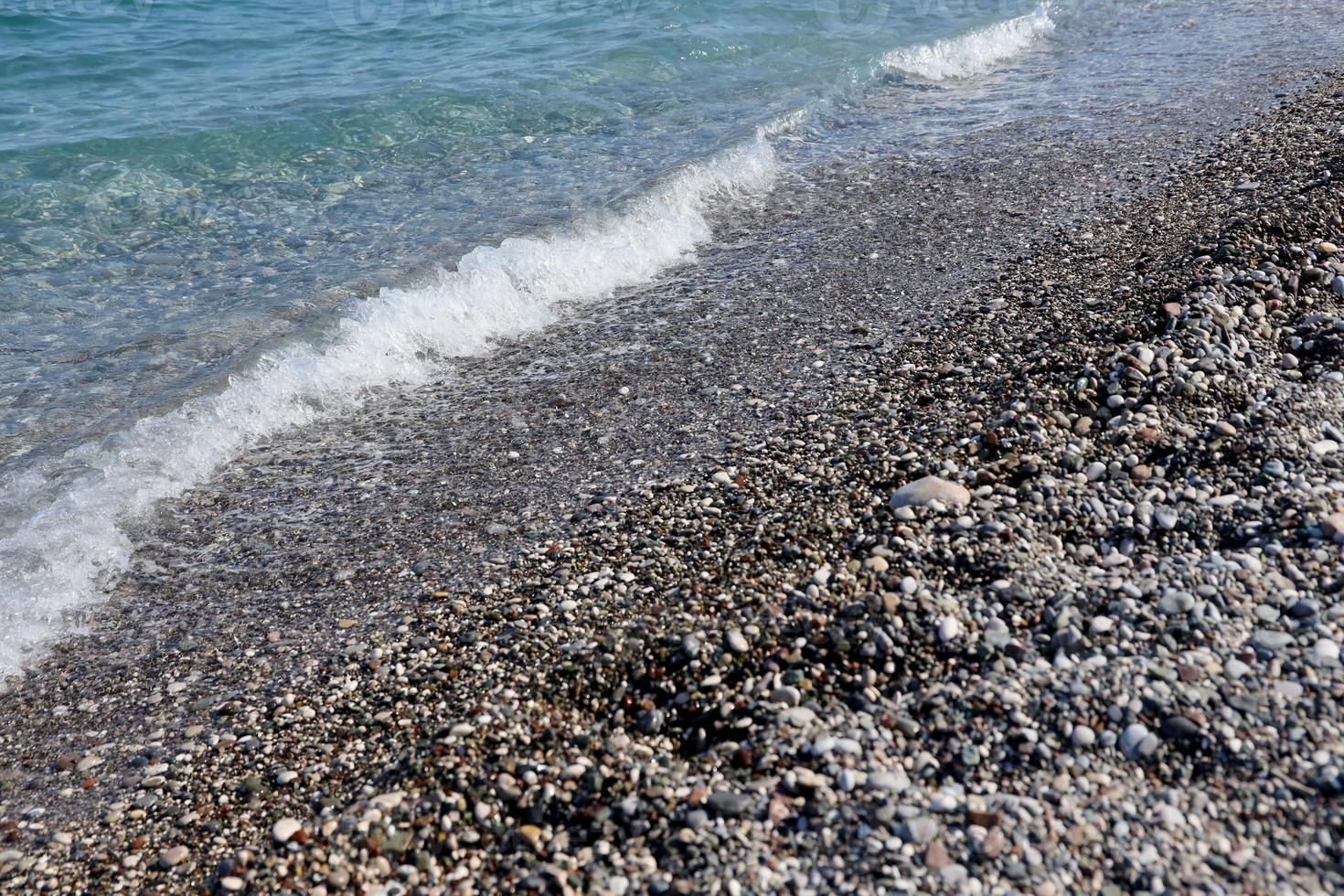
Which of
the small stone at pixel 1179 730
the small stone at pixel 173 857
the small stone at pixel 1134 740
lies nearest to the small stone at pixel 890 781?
the small stone at pixel 1134 740

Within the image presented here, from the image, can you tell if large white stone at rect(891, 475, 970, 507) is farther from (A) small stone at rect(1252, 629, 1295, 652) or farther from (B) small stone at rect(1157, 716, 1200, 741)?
(B) small stone at rect(1157, 716, 1200, 741)

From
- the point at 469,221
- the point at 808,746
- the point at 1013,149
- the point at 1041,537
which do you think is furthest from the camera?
the point at 1013,149

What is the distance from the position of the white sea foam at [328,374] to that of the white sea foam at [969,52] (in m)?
4.29

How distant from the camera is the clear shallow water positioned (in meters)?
6.59

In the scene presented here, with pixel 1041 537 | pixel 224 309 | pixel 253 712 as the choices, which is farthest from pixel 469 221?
pixel 1041 537

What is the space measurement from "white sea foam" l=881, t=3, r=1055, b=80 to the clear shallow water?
51mm

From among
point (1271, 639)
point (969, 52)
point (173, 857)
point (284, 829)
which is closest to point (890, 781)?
point (1271, 639)

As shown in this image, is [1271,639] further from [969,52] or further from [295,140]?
[969,52]

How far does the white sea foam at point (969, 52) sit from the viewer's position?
13266mm

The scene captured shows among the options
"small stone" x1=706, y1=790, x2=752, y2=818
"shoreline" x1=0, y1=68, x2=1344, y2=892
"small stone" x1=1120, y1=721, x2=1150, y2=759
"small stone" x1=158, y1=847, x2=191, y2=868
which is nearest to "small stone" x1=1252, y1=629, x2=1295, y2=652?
"shoreline" x1=0, y1=68, x2=1344, y2=892

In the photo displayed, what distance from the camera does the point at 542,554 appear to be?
4.86 meters

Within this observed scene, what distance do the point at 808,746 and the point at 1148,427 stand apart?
242cm

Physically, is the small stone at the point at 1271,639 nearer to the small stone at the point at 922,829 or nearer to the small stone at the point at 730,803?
the small stone at the point at 922,829

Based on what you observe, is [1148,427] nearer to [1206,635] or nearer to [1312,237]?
[1206,635]
